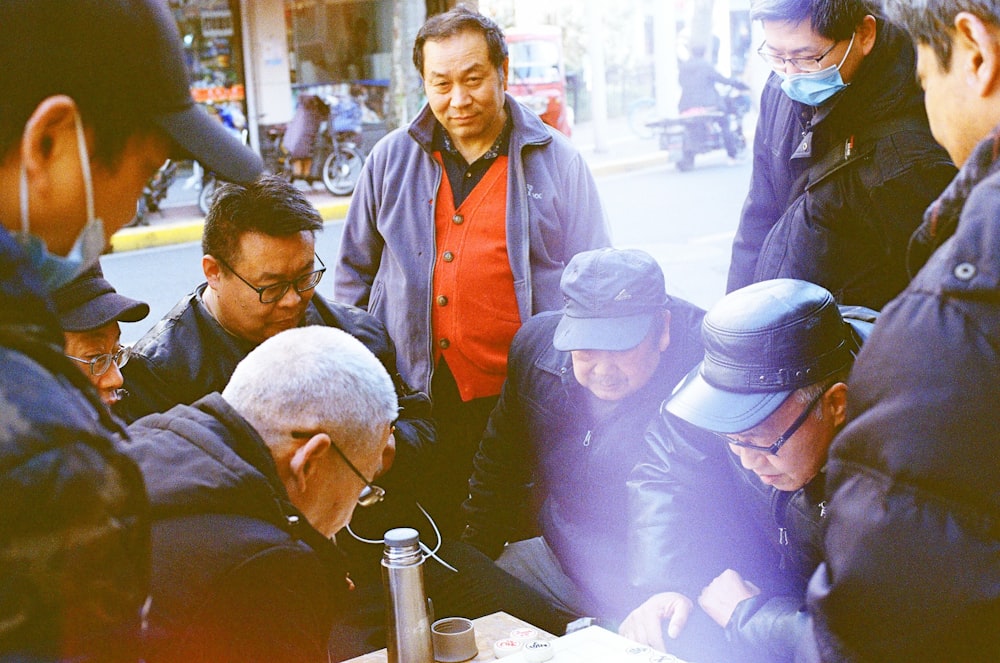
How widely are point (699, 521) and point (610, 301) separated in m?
0.63

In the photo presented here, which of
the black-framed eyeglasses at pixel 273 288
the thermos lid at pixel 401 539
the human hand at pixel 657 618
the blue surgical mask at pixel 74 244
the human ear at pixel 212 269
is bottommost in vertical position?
the human hand at pixel 657 618

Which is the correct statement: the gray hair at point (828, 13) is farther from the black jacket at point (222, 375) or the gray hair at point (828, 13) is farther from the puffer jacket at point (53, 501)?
the puffer jacket at point (53, 501)

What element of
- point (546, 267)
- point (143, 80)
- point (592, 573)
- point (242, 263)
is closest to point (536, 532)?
point (592, 573)

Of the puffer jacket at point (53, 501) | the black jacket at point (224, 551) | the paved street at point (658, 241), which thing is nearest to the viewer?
the puffer jacket at point (53, 501)

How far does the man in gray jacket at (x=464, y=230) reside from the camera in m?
3.57

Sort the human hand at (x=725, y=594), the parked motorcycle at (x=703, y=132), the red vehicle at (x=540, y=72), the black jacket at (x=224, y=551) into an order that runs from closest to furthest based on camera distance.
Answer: the black jacket at (x=224, y=551) < the human hand at (x=725, y=594) < the parked motorcycle at (x=703, y=132) < the red vehicle at (x=540, y=72)

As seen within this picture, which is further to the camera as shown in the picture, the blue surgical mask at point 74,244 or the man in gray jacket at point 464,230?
the man in gray jacket at point 464,230

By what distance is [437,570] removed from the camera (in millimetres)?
3283

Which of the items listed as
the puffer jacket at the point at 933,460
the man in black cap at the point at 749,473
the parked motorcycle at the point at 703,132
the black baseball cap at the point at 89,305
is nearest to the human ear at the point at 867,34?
the man in black cap at the point at 749,473

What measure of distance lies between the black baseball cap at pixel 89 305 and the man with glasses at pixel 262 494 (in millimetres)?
1022

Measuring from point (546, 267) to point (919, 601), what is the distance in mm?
2347

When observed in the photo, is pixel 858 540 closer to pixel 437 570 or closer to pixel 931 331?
pixel 931 331

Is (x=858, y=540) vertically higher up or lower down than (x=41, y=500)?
lower down

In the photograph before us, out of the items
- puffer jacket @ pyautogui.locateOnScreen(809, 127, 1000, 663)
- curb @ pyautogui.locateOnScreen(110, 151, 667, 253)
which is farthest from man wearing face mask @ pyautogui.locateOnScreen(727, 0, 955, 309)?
curb @ pyautogui.locateOnScreen(110, 151, 667, 253)
